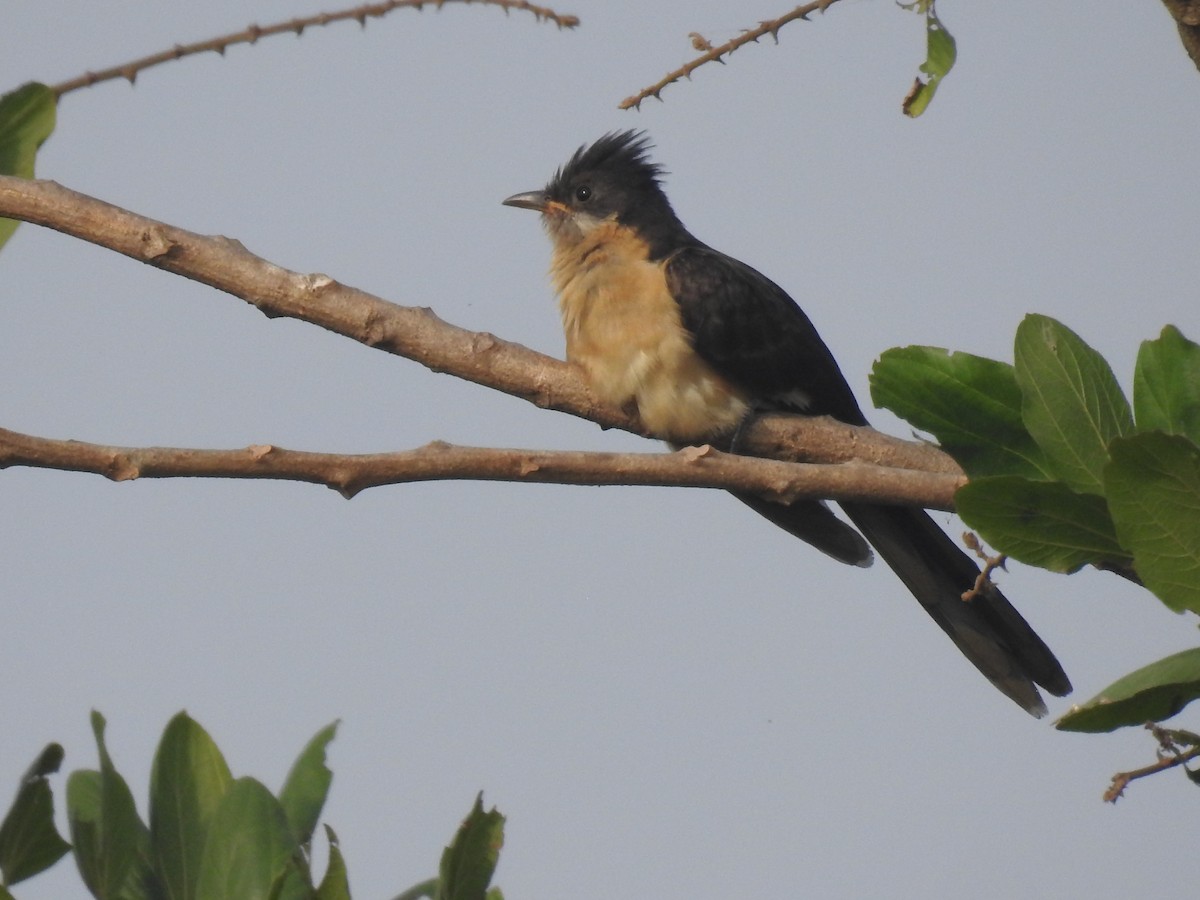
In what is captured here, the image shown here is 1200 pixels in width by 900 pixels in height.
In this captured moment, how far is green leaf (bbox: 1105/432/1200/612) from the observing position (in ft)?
6.12

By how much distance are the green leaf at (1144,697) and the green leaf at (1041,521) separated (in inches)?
8.3

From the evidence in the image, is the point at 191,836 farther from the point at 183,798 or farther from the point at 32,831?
the point at 32,831

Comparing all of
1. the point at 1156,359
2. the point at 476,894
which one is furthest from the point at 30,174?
the point at 1156,359

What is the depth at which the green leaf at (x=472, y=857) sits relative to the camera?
210 cm

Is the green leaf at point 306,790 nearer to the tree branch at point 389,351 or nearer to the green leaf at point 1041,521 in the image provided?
the tree branch at point 389,351

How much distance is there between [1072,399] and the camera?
2.18 m

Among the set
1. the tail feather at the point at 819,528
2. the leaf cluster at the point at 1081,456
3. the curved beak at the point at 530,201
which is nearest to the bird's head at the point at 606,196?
the curved beak at the point at 530,201

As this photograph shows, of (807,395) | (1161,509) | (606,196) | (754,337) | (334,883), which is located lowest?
(334,883)

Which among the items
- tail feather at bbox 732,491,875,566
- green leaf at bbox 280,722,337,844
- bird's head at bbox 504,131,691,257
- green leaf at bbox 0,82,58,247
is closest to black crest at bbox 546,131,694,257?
bird's head at bbox 504,131,691,257

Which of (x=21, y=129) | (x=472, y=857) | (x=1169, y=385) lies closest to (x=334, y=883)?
(x=472, y=857)

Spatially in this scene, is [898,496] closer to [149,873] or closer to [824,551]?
[149,873]

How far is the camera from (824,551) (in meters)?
4.38

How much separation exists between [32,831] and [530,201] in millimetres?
3646

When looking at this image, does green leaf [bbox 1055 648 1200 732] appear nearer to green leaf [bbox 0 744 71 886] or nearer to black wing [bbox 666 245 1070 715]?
green leaf [bbox 0 744 71 886]
